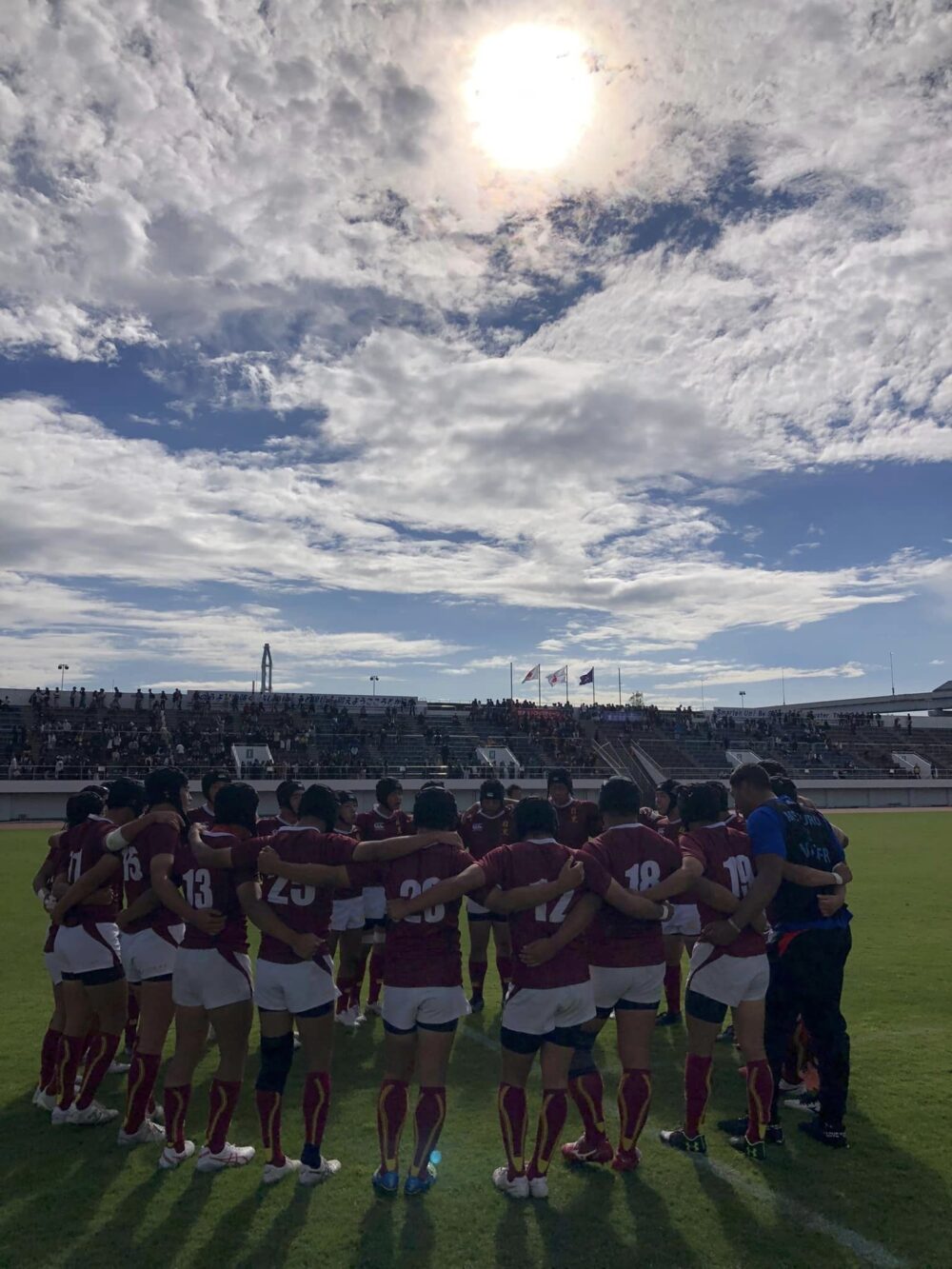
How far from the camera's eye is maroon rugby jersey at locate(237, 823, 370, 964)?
16.5 ft

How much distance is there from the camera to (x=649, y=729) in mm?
53094

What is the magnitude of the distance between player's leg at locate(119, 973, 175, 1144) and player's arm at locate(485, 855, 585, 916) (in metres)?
2.49

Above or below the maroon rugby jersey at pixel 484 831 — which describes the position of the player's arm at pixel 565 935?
below

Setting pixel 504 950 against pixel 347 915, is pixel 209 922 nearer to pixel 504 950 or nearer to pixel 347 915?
pixel 347 915

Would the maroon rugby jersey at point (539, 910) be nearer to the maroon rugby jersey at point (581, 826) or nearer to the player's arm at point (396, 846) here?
the player's arm at point (396, 846)

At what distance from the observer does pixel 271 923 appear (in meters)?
4.98

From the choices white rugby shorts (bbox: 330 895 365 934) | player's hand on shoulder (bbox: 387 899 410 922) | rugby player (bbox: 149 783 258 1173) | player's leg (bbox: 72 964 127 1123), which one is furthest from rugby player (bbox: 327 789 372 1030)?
player's hand on shoulder (bbox: 387 899 410 922)

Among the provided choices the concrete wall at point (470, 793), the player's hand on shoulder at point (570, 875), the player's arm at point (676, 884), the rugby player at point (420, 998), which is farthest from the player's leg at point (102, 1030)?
the concrete wall at point (470, 793)

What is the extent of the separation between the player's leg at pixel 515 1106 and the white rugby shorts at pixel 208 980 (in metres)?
1.70

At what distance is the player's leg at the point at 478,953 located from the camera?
8945 millimetres

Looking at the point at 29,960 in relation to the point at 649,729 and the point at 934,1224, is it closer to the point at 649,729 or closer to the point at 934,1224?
the point at 934,1224

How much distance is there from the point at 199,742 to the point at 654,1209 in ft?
118

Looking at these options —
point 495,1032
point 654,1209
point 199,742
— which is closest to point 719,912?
point 654,1209

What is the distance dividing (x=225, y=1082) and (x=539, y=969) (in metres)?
2.13
